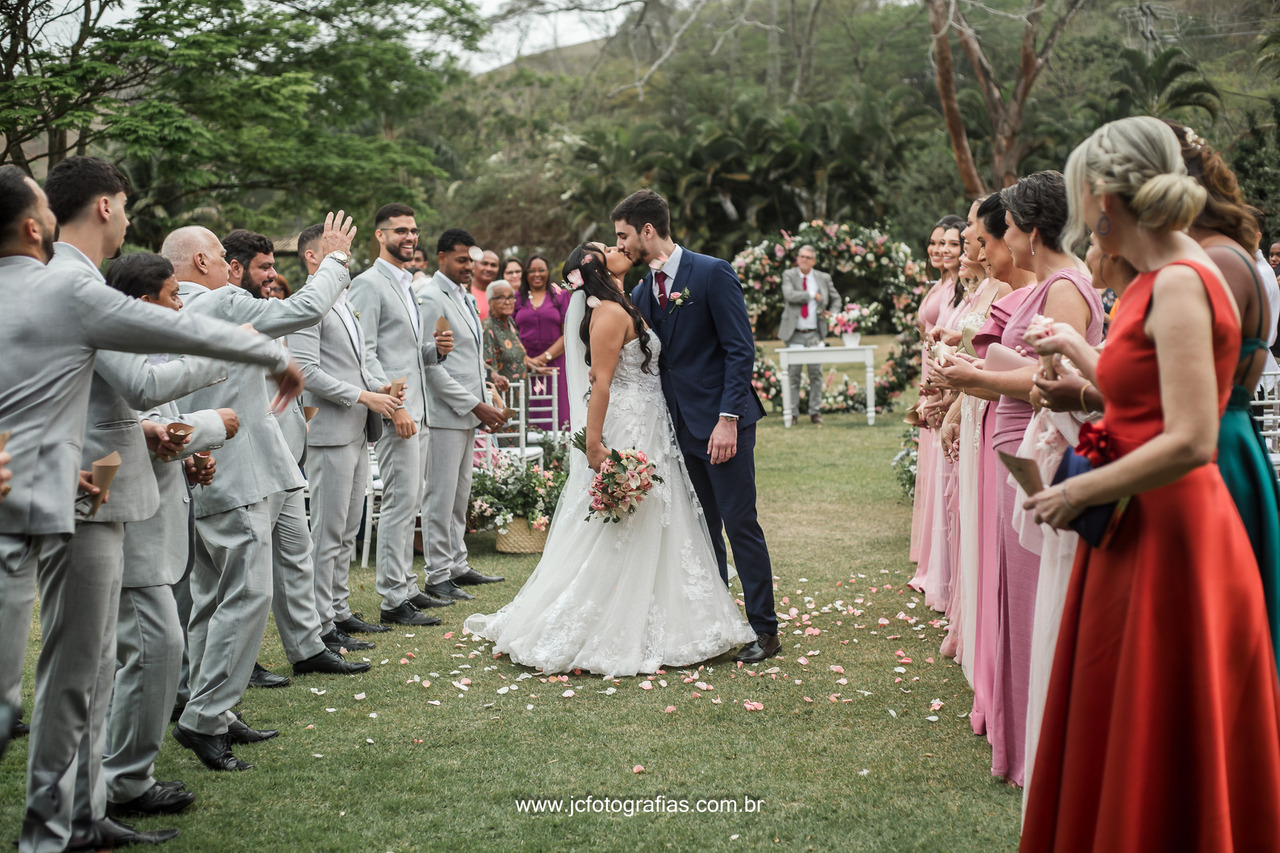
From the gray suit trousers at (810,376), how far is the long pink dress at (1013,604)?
11.6m

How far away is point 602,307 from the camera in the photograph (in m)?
5.11

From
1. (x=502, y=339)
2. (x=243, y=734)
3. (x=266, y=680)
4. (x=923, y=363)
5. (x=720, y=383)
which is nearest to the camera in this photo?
(x=243, y=734)

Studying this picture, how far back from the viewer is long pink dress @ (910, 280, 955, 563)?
261 inches

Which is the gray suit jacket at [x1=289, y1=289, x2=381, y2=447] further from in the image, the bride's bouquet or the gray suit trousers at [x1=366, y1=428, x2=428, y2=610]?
the bride's bouquet

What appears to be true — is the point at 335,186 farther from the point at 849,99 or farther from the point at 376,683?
the point at 849,99

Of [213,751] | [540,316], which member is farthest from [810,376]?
[213,751]

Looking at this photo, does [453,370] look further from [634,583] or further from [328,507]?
[634,583]

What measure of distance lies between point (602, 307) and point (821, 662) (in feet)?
6.86

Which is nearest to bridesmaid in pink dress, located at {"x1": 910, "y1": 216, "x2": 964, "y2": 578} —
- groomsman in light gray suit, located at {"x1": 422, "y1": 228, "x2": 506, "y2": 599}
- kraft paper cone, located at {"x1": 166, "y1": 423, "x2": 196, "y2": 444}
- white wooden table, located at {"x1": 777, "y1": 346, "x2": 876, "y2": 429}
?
groomsman in light gray suit, located at {"x1": 422, "y1": 228, "x2": 506, "y2": 599}

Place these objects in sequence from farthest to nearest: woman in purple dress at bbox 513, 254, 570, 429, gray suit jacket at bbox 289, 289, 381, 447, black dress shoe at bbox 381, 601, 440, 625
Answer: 1. woman in purple dress at bbox 513, 254, 570, 429
2. black dress shoe at bbox 381, 601, 440, 625
3. gray suit jacket at bbox 289, 289, 381, 447

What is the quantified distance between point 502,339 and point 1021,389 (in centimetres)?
669

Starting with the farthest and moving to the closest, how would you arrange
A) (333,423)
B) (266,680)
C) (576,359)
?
(333,423), (576,359), (266,680)

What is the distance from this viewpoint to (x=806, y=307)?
50.1ft

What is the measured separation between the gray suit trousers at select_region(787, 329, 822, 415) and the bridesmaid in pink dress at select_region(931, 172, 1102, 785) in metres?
11.5
